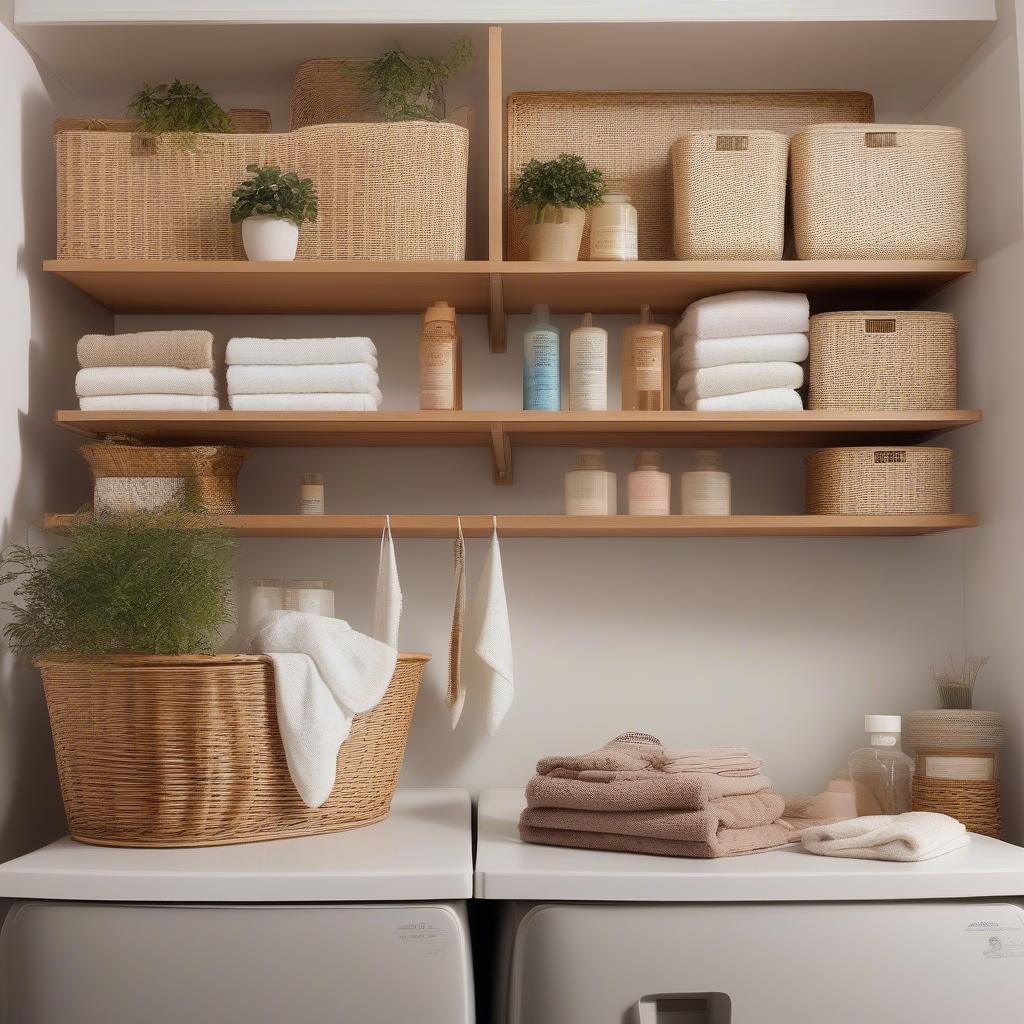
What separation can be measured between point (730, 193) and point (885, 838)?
3.54ft

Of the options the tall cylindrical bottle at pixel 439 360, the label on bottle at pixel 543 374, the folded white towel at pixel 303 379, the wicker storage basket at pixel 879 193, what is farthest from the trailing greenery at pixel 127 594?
the wicker storage basket at pixel 879 193

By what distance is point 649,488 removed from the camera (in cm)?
197

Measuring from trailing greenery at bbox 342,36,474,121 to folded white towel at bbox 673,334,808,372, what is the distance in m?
0.64

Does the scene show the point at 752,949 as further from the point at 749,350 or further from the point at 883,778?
the point at 749,350

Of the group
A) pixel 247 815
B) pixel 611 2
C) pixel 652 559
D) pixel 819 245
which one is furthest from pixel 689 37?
pixel 247 815

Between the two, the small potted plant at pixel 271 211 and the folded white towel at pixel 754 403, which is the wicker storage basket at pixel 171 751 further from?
the folded white towel at pixel 754 403

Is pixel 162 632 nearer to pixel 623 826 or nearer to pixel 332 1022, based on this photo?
pixel 332 1022

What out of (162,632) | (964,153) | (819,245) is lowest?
(162,632)

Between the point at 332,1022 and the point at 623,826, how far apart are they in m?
0.45

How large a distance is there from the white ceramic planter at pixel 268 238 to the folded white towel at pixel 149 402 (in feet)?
0.84

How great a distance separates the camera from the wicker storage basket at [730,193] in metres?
1.93

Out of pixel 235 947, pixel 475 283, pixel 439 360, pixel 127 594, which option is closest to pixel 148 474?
pixel 127 594

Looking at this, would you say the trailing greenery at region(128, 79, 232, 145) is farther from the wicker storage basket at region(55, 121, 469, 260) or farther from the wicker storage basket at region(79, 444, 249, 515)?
the wicker storage basket at region(79, 444, 249, 515)

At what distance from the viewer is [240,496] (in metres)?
2.18
